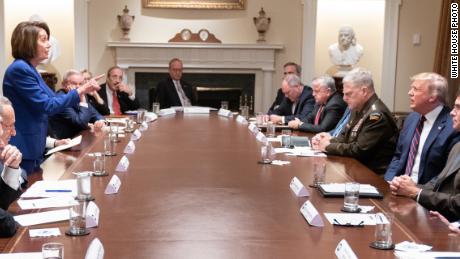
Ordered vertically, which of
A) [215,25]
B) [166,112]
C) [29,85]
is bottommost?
[166,112]

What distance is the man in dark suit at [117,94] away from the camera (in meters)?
6.96

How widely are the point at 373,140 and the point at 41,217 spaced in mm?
2315

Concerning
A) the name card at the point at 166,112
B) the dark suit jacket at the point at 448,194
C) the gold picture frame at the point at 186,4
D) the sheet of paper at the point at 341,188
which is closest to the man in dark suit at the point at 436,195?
the dark suit jacket at the point at 448,194

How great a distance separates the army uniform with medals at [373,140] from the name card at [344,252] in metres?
2.08

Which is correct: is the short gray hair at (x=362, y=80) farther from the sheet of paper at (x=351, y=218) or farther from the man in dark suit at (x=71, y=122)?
the man in dark suit at (x=71, y=122)

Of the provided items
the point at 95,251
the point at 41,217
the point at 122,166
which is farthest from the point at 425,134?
the point at 95,251

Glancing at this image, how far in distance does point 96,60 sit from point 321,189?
22.4 ft

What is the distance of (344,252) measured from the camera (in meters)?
1.91

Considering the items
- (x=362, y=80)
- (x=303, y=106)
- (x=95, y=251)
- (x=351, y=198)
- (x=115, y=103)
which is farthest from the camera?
(x=115, y=103)

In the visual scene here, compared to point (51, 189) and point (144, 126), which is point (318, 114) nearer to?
point (144, 126)

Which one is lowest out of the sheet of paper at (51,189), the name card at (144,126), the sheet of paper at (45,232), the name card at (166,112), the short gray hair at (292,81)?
the name card at (166,112)

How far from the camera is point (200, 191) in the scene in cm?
286

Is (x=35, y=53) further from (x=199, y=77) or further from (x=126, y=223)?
(x=199, y=77)

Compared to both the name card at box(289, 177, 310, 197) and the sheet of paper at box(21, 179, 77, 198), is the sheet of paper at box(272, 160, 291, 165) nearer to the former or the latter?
the name card at box(289, 177, 310, 197)
